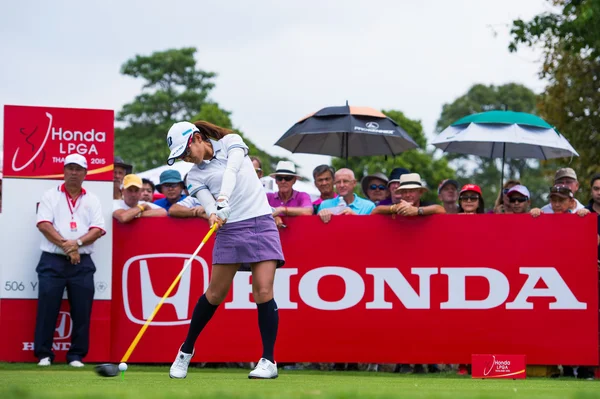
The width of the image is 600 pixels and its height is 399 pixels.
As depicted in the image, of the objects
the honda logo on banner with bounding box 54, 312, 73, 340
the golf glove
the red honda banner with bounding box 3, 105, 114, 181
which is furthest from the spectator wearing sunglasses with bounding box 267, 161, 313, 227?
the golf glove

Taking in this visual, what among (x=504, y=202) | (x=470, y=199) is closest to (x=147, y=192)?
(x=470, y=199)

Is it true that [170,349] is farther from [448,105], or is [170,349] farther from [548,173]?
[448,105]

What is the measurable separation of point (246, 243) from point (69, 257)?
129 inches

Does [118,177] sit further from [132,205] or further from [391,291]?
[391,291]

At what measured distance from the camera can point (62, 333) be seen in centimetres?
1033

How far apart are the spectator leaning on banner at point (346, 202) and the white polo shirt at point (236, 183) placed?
9.08 feet

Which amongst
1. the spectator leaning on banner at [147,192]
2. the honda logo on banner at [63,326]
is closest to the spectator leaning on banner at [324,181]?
the spectator leaning on banner at [147,192]

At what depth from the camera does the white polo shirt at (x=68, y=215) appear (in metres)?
10.0

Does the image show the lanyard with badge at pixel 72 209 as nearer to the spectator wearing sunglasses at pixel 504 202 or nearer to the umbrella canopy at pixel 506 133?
the umbrella canopy at pixel 506 133

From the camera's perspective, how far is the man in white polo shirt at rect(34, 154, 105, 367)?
9977mm

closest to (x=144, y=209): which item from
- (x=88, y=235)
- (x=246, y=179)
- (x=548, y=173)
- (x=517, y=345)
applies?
(x=88, y=235)

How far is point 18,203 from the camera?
1034 cm

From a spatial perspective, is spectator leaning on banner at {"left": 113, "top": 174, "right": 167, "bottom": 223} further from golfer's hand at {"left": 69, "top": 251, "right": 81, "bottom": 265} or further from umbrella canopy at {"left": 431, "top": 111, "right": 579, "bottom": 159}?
umbrella canopy at {"left": 431, "top": 111, "right": 579, "bottom": 159}

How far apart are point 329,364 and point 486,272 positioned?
2.04 m
